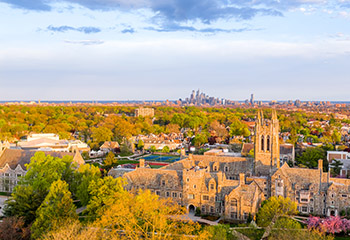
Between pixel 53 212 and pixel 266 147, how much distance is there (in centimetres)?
2999

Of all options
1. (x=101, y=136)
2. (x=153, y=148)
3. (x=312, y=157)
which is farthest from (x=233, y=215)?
(x=101, y=136)

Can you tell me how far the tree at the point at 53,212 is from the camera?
3384cm

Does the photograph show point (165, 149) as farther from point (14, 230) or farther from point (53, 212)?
point (14, 230)

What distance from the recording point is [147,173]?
47406 millimetres

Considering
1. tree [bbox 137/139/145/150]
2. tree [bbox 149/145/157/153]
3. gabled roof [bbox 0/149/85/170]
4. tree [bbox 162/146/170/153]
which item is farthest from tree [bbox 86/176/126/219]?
tree [bbox 137/139/145/150]

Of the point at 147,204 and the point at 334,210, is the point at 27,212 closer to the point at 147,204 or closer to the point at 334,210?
the point at 147,204

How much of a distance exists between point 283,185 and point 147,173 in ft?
58.4

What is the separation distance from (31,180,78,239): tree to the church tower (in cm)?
2631

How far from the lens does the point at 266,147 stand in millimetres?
50125

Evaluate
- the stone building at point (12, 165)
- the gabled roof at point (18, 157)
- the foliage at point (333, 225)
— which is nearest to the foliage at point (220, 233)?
the foliage at point (333, 225)

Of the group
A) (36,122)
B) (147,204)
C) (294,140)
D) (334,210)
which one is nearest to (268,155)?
(334,210)

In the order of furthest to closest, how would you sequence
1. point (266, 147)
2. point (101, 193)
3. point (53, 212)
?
point (266, 147), point (101, 193), point (53, 212)

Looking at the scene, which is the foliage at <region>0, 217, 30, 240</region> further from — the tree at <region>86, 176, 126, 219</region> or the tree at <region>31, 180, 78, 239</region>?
the tree at <region>86, 176, 126, 219</region>

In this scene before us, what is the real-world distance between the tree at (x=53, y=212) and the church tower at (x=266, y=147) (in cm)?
2631
